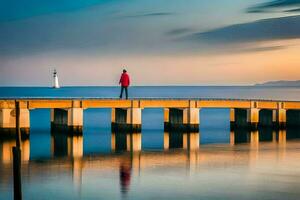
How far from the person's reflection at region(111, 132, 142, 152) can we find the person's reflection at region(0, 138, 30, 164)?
6157mm

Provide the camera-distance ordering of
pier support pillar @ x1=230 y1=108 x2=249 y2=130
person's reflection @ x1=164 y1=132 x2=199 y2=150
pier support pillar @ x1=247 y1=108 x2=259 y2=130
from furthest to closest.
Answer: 1. pier support pillar @ x1=230 y1=108 x2=249 y2=130
2. pier support pillar @ x1=247 y1=108 x2=259 y2=130
3. person's reflection @ x1=164 y1=132 x2=199 y2=150

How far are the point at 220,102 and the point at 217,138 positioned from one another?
3356 mm

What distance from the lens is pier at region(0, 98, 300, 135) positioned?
4878 cm

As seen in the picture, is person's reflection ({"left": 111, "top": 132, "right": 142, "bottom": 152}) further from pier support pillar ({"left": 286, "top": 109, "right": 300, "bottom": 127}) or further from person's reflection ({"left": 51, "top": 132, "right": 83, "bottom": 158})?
pier support pillar ({"left": 286, "top": 109, "right": 300, "bottom": 127})

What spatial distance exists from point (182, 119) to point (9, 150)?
20.7m

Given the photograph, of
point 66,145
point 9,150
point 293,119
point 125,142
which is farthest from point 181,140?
point 293,119

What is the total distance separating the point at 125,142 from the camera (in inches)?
1959

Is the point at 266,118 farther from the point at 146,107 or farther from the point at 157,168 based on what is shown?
the point at 157,168

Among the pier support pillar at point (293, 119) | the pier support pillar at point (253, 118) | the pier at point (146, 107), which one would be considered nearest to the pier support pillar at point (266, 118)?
the pier at point (146, 107)

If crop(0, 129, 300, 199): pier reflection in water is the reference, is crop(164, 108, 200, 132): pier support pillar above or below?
above

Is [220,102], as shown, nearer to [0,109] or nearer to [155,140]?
[155,140]

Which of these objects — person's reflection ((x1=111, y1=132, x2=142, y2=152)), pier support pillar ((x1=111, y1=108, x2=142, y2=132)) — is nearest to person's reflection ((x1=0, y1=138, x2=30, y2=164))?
person's reflection ((x1=111, y1=132, x2=142, y2=152))

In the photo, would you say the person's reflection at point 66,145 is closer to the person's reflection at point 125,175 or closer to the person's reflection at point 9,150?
the person's reflection at point 9,150

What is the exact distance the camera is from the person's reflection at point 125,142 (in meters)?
45.8
